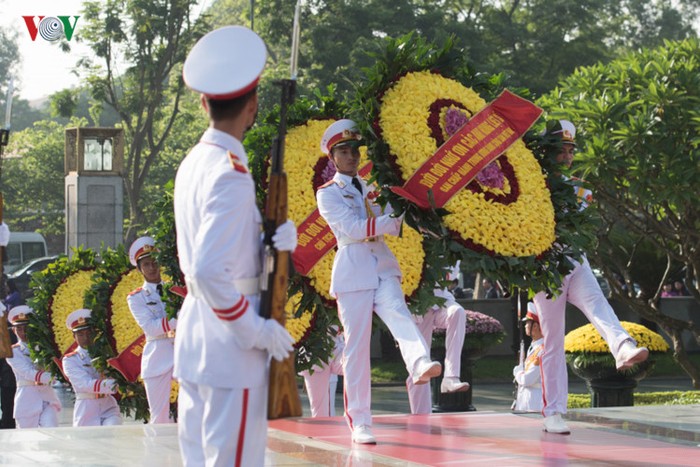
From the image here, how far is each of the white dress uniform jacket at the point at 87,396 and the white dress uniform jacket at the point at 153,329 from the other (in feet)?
3.73

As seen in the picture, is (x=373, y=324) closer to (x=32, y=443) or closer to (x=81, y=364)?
(x=32, y=443)

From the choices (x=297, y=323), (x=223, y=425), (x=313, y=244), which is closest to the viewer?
(x=223, y=425)

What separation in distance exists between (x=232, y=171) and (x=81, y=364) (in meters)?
8.10

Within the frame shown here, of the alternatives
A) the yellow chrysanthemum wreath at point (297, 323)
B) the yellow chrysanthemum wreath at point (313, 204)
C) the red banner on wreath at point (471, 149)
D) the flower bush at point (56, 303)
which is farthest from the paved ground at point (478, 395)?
the red banner on wreath at point (471, 149)

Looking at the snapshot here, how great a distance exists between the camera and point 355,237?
8.20 m

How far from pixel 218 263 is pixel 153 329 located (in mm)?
6657

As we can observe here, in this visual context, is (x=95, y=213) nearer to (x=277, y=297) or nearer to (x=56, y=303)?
(x=56, y=303)

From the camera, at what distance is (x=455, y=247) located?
8.15 meters

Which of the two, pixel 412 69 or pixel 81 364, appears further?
pixel 81 364

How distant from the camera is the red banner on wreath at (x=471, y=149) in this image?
8.22m

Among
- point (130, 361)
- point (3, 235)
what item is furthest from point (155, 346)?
point (3, 235)

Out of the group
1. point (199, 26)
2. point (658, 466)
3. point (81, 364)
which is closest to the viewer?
point (658, 466)

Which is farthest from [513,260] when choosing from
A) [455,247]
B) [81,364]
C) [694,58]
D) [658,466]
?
[694,58]

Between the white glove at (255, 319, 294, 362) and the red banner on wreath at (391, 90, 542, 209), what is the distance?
360 cm
